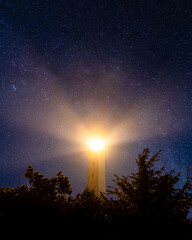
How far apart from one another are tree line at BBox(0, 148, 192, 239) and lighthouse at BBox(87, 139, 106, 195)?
33.7 m

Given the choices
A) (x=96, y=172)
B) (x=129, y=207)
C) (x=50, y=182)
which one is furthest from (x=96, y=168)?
(x=129, y=207)

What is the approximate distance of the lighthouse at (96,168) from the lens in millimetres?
37156

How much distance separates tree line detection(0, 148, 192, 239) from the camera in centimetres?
323

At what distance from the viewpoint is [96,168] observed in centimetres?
3875

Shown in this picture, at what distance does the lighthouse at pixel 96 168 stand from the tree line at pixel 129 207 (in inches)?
1328

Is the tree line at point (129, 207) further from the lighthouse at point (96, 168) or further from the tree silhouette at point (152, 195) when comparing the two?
the lighthouse at point (96, 168)

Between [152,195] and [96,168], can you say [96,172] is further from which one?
[152,195]

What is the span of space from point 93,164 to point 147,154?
3594cm

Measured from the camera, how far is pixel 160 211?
12.5ft

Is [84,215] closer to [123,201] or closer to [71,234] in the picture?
[71,234]

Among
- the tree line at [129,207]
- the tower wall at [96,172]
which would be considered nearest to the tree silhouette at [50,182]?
the tower wall at [96,172]

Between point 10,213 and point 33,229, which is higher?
point 10,213

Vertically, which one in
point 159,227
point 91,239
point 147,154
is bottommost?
point 91,239

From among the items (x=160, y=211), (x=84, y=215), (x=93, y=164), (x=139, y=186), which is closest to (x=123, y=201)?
(x=139, y=186)
